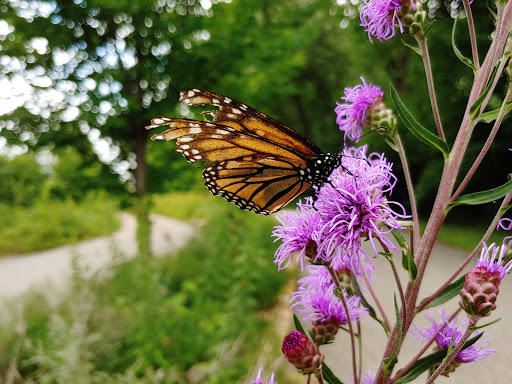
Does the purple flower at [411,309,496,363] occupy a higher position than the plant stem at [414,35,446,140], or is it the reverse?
the plant stem at [414,35,446,140]

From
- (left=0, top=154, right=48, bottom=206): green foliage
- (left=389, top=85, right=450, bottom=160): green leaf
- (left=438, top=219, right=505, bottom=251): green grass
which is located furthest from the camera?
(left=0, top=154, right=48, bottom=206): green foliage

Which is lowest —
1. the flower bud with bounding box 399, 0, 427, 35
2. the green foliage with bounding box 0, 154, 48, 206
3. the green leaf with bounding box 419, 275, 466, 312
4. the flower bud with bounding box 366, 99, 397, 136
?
the green leaf with bounding box 419, 275, 466, 312

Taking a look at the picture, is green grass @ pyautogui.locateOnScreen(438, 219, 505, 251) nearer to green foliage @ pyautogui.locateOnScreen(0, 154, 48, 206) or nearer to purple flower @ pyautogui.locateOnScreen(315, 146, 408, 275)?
purple flower @ pyautogui.locateOnScreen(315, 146, 408, 275)

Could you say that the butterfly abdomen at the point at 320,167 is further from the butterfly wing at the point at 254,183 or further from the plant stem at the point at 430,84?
the plant stem at the point at 430,84

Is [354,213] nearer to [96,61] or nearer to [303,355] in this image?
[303,355]

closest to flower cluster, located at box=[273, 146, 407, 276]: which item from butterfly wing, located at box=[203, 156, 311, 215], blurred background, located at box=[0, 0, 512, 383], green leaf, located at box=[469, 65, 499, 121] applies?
green leaf, located at box=[469, 65, 499, 121]

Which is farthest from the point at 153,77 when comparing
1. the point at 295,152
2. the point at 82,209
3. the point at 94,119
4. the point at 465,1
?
the point at 82,209

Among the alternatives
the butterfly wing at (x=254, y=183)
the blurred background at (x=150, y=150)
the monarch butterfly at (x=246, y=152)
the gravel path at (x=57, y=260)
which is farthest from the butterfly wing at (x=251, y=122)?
the gravel path at (x=57, y=260)

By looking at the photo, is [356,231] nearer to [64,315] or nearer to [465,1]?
[465,1]
